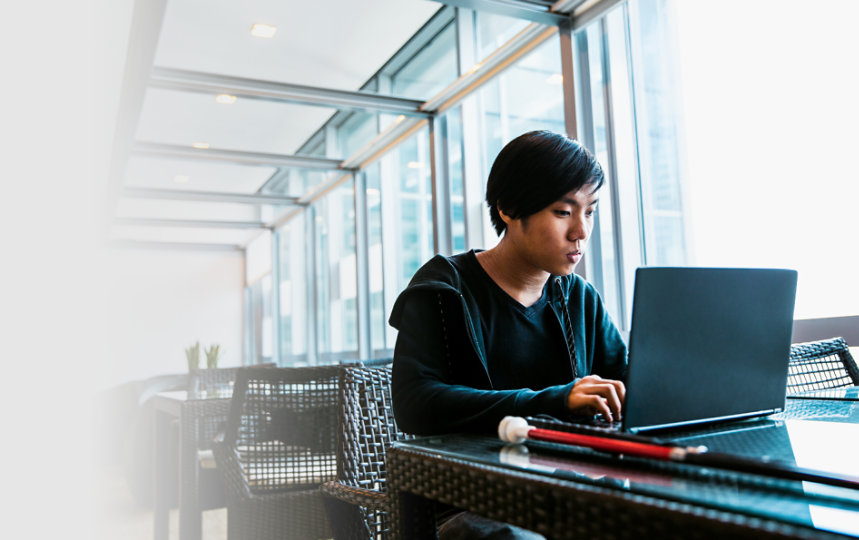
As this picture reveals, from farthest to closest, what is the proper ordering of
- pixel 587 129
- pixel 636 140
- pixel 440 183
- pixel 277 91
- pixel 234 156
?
pixel 234 156 < pixel 440 183 < pixel 277 91 < pixel 587 129 < pixel 636 140

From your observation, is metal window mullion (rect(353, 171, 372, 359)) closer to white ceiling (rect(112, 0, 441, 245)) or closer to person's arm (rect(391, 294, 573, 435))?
white ceiling (rect(112, 0, 441, 245))

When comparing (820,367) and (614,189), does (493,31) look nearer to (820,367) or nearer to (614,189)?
(614,189)

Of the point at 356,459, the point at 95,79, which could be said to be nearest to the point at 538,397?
the point at 356,459

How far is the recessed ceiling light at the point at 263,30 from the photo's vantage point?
4289mm

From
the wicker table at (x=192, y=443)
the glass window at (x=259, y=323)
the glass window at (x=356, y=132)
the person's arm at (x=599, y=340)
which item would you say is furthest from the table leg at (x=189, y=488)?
the glass window at (x=259, y=323)

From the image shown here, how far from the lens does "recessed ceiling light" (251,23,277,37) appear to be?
14.1ft

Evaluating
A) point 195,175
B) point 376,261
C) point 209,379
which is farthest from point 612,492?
point 195,175

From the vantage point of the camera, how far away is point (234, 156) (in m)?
5.42

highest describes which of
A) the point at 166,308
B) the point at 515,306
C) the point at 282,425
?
the point at 166,308

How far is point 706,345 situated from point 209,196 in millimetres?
6564

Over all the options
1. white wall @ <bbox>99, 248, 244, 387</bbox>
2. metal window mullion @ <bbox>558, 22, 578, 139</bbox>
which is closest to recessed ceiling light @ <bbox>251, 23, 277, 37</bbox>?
metal window mullion @ <bbox>558, 22, 578, 139</bbox>

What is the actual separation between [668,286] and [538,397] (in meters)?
0.25

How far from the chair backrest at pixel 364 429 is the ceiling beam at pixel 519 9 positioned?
2337 mm

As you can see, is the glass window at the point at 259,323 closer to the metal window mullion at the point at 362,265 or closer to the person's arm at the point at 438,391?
the metal window mullion at the point at 362,265
